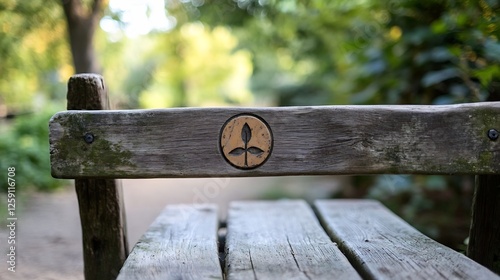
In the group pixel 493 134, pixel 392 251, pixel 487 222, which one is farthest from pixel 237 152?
pixel 487 222

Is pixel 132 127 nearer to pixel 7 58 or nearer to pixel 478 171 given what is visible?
pixel 478 171

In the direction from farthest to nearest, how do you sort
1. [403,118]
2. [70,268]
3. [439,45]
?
[439,45] → [70,268] → [403,118]

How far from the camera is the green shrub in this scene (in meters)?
8.19

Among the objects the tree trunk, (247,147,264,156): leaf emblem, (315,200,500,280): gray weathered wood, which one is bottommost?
(315,200,500,280): gray weathered wood

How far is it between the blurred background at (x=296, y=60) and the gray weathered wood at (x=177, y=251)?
53.1 inches

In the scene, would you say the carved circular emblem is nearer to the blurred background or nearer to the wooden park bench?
the wooden park bench

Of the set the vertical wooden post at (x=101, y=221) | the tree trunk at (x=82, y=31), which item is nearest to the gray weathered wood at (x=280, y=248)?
the vertical wooden post at (x=101, y=221)

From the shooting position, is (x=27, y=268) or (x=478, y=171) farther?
(x=27, y=268)

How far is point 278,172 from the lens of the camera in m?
1.76

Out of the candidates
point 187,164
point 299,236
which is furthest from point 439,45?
point 187,164

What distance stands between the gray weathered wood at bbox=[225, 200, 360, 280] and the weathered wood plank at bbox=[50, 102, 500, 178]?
10.9 inches

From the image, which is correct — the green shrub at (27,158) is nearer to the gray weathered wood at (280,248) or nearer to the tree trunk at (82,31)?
the tree trunk at (82,31)

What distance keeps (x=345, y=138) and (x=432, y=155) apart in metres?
0.27

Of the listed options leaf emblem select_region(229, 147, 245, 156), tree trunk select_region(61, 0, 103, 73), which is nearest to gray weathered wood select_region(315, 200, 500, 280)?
leaf emblem select_region(229, 147, 245, 156)
